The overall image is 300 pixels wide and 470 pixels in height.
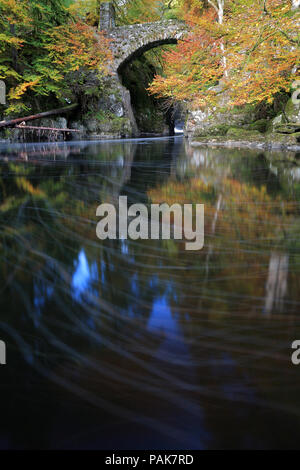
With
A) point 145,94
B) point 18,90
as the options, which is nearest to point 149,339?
point 18,90

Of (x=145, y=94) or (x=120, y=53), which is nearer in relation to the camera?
(x=120, y=53)

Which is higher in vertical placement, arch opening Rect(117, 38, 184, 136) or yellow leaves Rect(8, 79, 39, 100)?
arch opening Rect(117, 38, 184, 136)

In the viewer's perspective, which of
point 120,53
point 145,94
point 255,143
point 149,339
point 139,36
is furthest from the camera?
point 145,94

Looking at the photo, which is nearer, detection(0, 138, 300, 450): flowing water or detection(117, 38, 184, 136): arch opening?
detection(0, 138, 300, 450): flowing water

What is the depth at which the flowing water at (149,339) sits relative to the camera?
637 millimetres

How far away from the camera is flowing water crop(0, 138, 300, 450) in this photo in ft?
2.09

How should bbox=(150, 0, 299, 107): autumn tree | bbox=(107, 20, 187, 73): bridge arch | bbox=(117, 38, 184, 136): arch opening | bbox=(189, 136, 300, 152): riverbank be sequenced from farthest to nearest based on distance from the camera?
bbox=(117, 38, 184, 136): arch opening, bbox=(107, 20, 187, 73): bridge arch, bbox=(189, 136, 300, 152): riverbank, bbox=(150, 0, 299, 107): autumn tree

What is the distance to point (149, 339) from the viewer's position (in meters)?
0.92

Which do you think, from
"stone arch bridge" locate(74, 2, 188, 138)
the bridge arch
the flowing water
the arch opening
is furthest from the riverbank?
the arch opening

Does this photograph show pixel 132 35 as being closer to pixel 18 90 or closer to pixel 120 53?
pixel 120 53

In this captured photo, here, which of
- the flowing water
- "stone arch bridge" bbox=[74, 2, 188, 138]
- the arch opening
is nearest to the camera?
the flowing water

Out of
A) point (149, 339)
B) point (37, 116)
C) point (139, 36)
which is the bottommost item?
point (149, 339)

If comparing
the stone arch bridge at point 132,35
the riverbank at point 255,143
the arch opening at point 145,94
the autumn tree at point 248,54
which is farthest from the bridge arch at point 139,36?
the riverbank at point 255,143

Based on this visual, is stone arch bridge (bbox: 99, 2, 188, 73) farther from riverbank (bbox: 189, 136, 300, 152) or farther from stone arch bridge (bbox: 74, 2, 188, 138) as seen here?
riverbank (bbox: 189, 136, 300, 152)
